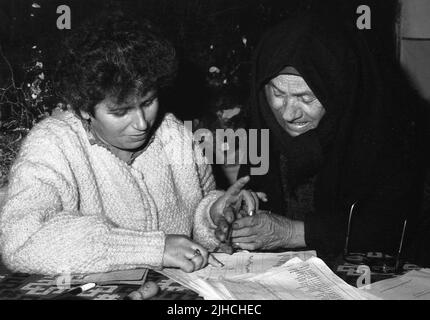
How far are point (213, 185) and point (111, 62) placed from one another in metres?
0.82

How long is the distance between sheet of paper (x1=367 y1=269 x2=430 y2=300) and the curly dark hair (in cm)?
92

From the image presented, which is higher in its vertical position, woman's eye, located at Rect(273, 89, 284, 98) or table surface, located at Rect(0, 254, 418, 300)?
woman's eye, located at Rect(273, 89, 284, 98)

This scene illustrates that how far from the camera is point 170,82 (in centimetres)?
183

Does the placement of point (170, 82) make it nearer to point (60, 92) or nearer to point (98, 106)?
point (98, 106)

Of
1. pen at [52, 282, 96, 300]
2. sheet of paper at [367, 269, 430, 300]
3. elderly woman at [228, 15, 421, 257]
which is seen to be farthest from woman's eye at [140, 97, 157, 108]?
sheet of paper at [367, 269, 430, 300]

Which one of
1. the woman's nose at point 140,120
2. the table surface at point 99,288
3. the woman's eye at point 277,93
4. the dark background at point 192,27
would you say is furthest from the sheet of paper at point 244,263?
the dark background at point 192,27

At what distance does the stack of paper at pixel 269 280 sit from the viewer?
128 cm

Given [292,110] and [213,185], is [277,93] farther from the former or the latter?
[213,185]

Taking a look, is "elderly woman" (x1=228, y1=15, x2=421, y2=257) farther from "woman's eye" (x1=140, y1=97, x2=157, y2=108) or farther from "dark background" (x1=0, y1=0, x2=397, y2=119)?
"dark background" (x1=0, y1=0, x2=397, y2=119)

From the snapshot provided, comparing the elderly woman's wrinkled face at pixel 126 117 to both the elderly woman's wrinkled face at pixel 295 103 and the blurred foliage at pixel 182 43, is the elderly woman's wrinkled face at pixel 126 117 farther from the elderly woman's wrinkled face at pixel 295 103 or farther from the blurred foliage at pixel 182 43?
the blurred foliage at pixel 182 43

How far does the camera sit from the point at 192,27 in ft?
9.99

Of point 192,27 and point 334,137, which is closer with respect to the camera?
point 334,137

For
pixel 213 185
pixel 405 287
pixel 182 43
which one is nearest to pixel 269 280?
pixel 405 287

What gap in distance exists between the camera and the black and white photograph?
54.5 inches
